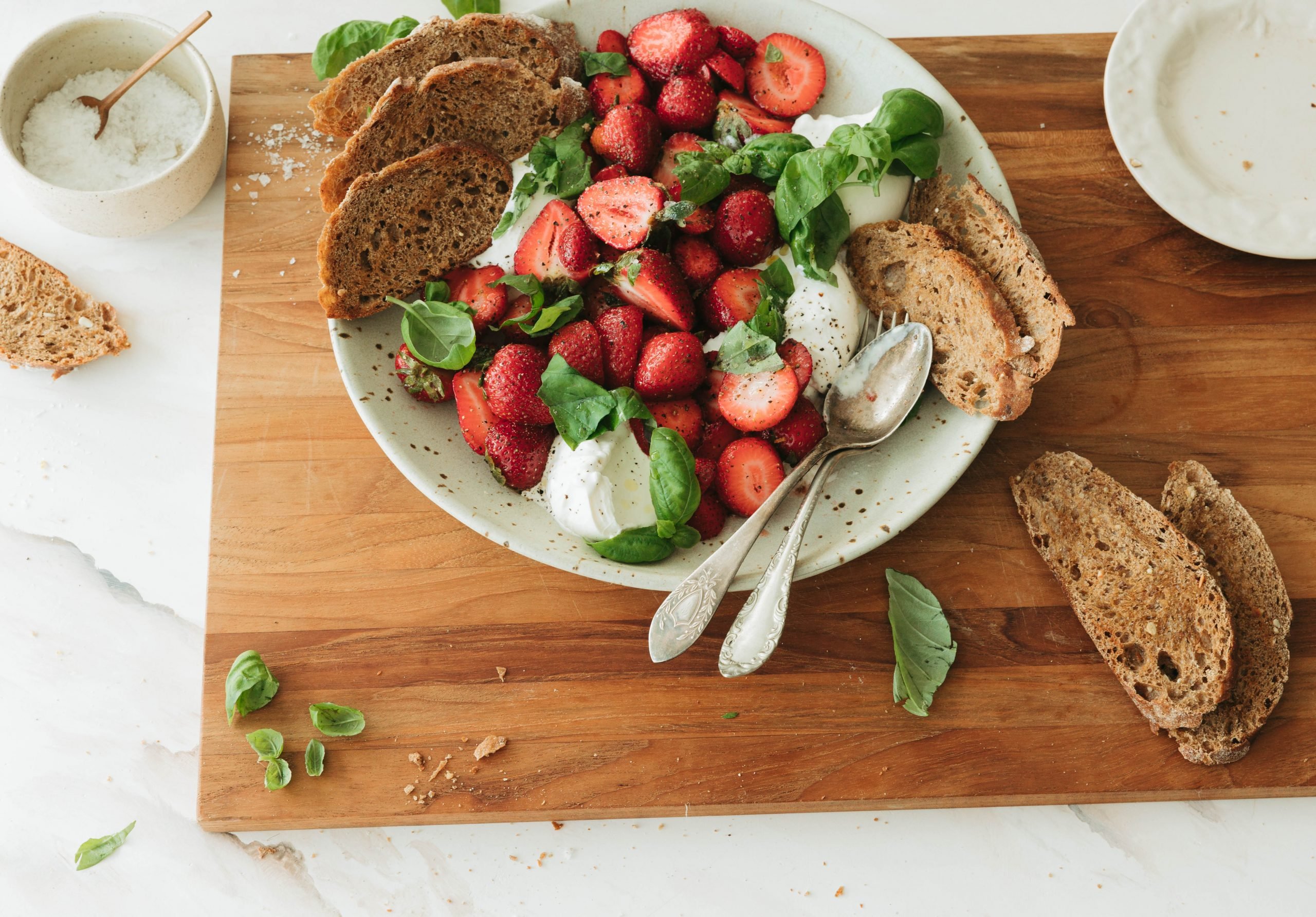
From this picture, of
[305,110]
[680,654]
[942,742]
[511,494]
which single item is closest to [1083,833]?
[942,742]

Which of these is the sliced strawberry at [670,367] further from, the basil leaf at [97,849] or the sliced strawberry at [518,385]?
the basil leaf at [97,849]

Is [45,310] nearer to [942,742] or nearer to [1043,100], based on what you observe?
[942,742]

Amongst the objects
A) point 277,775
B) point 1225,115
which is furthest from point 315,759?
point 1225,115

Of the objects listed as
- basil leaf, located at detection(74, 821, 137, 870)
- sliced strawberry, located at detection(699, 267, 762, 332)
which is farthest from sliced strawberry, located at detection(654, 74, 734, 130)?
basil leaf, located at detection(74, 821, 137, 870)

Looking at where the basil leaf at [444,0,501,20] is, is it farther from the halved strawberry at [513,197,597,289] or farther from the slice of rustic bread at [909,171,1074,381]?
the slice of rustic bread at [909,171,1074,381]

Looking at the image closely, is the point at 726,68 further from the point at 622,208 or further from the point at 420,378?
the point at 420,378

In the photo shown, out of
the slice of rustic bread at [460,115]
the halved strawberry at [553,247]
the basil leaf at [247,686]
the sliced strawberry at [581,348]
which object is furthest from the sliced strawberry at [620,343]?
the basil leaf at [247,686]
